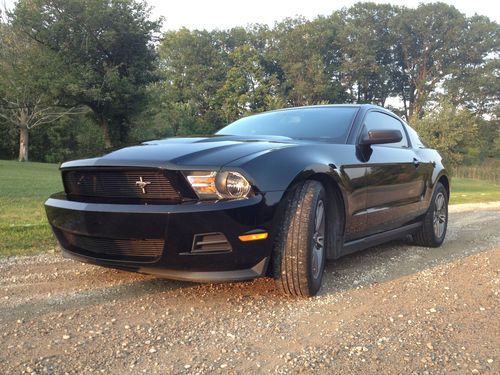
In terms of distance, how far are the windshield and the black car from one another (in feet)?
0.69

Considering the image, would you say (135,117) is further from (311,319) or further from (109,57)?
(311,319)

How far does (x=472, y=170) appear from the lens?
3909 centimetres

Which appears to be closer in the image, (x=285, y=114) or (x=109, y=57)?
(x=285, y=114)

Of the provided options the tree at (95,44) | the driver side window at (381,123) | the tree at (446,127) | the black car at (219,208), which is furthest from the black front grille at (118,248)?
the tree at (446,127)

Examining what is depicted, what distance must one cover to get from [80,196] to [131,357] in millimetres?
1403

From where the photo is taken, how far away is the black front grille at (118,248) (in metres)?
2.89

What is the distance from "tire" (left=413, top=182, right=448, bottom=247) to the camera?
206 inches

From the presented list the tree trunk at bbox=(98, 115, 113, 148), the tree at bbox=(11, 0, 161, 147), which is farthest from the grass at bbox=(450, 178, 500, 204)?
the tree trunk at bbox=(98, 115, 113, 148)

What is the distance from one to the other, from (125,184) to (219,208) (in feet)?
2.19

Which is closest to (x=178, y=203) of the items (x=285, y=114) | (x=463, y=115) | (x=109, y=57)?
(x=285, y=114)

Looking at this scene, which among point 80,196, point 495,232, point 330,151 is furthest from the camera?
point 495,232

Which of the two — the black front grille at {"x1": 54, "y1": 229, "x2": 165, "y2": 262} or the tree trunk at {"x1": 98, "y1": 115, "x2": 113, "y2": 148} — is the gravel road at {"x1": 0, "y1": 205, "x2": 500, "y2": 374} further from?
the tree trunk at {"x1": 98, "y1": 115, "x2": 113, "y2": 148}

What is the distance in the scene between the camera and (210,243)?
9.32 ft

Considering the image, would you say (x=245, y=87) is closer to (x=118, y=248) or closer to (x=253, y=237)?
(x=118, y=248)
